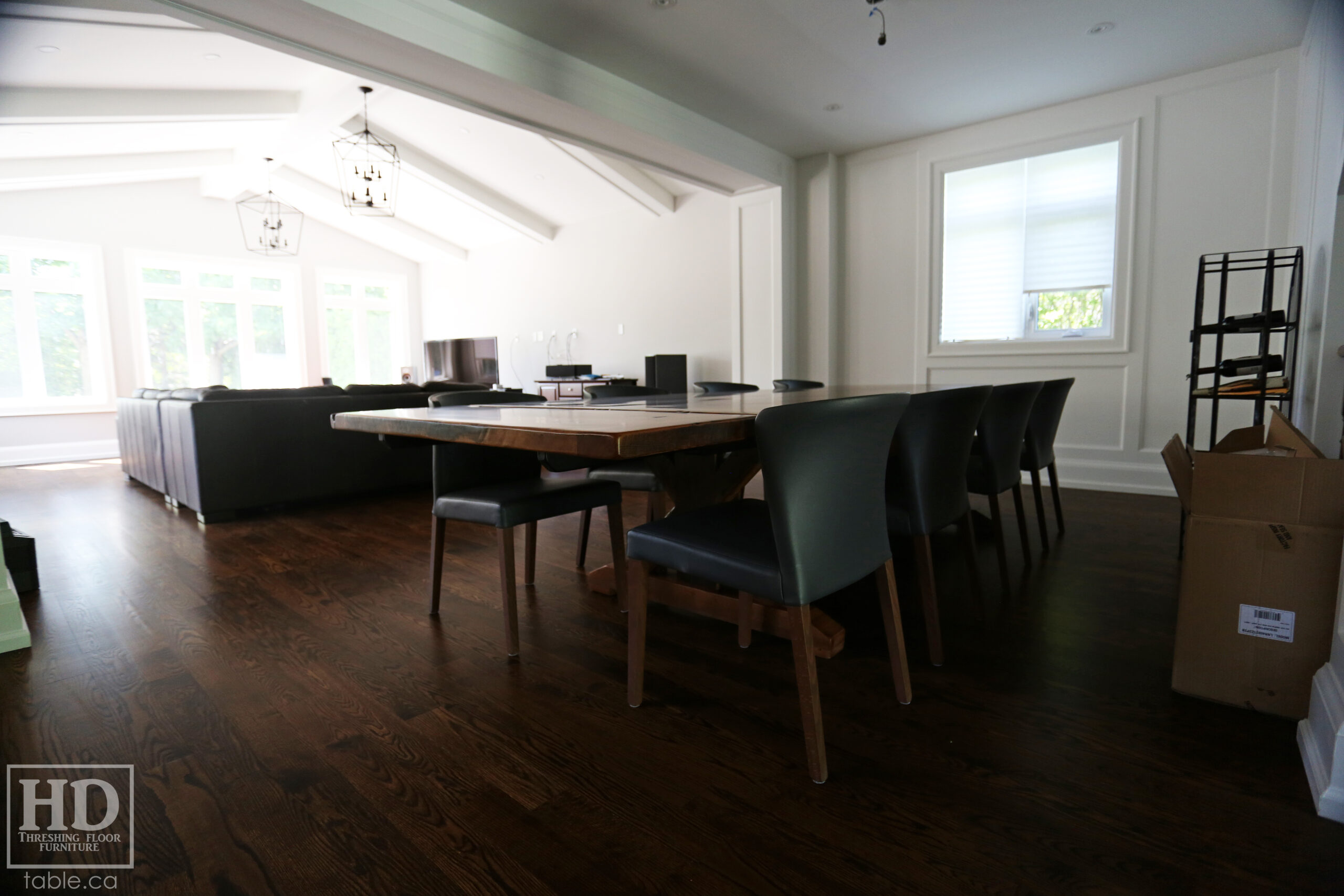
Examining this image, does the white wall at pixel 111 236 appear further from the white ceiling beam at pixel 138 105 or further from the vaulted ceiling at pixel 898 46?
the vaulted ceiling at pixel 898 46

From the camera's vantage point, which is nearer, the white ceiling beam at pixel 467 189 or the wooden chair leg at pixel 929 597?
the wooden chair leg at pixel 929 597

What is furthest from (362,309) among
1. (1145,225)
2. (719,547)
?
(719,547)

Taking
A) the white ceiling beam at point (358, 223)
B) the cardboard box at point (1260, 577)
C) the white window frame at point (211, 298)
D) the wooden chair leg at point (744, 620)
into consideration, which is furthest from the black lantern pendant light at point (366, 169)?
the cardboard box at point (1260, 577)

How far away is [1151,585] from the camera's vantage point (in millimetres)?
2365

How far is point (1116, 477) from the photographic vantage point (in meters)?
4.28

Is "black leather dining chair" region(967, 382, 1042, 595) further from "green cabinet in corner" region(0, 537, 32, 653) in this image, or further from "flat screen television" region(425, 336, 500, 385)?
"flat screen television" region(425, 336, 500, 385)

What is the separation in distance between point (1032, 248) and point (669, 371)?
3.18 m

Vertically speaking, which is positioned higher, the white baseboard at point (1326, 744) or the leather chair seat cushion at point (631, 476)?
the leather chair seat cushion at point (631, 476)

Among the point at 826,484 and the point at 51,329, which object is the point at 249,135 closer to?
the point at 51,329

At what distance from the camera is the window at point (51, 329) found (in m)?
6.80

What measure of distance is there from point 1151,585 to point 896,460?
134cm

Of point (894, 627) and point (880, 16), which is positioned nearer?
point (894, 627)

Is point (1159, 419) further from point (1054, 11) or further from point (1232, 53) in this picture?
point (1054, 11)

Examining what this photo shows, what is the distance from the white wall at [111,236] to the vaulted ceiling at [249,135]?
0.23 meters
